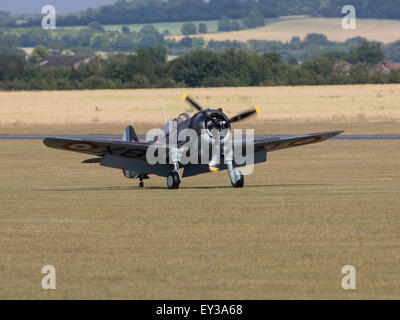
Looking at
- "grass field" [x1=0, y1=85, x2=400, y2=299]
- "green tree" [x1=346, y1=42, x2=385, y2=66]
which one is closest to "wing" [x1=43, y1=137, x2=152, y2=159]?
"grass field" [x1=0, y1=85, x2=400, y2=299]

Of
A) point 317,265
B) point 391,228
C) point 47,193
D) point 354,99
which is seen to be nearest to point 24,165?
point 47,193

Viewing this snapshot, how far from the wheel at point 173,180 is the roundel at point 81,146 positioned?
90.8 inches

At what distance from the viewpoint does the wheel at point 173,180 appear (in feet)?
74.9

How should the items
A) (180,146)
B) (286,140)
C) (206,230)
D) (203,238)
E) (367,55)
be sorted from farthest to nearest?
1. (367,55)
2. (286,140)
3. (180,146)
4. (206,230)
5. (203,238)

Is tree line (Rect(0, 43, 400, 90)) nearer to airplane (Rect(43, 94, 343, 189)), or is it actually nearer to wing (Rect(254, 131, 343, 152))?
wing (Rect(254, 131, 343, 152))

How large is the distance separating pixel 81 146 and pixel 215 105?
202ft

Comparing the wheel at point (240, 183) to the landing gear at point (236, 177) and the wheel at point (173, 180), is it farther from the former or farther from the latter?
the wheel at point (173, 180)

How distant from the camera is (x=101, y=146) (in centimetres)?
2191

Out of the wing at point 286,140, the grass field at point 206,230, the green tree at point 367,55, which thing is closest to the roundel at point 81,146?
the grass field at point 206,230

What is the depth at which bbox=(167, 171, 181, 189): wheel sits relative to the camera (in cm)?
2284

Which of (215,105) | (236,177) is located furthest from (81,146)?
(215,105)

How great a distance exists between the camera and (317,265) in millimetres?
11461

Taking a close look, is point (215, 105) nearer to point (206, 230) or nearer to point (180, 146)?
point (180, 146)
